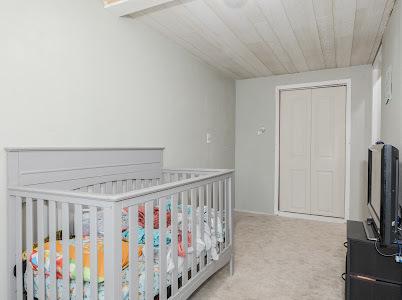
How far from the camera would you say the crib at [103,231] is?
3.91 ft

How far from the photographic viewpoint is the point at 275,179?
4.21 metres

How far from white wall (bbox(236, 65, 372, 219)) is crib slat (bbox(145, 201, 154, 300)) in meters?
3.14

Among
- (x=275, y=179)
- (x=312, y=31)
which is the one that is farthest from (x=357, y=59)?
(x=275, y=179)

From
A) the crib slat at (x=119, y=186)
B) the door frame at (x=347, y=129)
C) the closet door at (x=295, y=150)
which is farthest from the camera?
the closet door at (x=295, y=150)

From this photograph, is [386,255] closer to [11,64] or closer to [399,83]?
[399,83]

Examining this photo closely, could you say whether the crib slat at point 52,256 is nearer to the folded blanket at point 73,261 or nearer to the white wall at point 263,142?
the folded blanket at point 73,261

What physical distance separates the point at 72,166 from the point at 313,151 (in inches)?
128

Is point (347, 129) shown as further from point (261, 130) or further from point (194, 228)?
point (194, 228)

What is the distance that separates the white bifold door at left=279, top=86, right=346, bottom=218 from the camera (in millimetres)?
3828

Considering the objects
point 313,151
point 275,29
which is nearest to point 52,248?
point 275,29

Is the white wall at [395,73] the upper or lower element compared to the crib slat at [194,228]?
upper

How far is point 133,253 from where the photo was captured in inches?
49.1

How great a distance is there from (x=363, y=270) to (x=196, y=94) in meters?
2.39

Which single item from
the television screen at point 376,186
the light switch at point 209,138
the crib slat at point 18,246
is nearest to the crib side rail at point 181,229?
the crib slat at point 18,246
